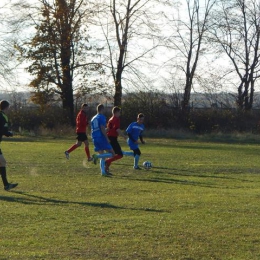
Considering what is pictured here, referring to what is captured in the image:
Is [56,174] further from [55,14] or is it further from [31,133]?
[55,14]

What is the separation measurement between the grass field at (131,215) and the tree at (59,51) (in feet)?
92.5

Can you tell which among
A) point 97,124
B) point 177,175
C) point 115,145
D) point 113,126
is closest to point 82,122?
point 113,126

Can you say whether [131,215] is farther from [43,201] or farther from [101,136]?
[101,136]

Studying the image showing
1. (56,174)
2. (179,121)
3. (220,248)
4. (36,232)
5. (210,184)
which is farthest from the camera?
(179,121)

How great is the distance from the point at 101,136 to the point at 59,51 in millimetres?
30388

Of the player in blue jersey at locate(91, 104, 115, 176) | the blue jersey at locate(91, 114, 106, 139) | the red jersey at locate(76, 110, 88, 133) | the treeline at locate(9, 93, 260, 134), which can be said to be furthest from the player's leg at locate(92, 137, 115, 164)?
the treeline at locate(9, 93, 260, 134)

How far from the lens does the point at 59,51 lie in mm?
45125

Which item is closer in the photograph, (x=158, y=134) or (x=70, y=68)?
(x=158, y=134)

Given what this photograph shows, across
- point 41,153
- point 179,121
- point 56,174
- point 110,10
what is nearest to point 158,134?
point 179,121

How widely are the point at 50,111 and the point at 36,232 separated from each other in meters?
36.9

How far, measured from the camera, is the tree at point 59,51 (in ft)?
146

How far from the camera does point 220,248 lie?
291 inches

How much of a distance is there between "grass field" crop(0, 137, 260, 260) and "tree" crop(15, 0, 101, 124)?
28185 mm

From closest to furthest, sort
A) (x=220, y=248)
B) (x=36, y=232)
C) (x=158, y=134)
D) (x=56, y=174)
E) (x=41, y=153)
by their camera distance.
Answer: (x=220, y=248), (x=36, y=232), (x=56, y=174), (x=41, y=153), (x=158, y=134)
